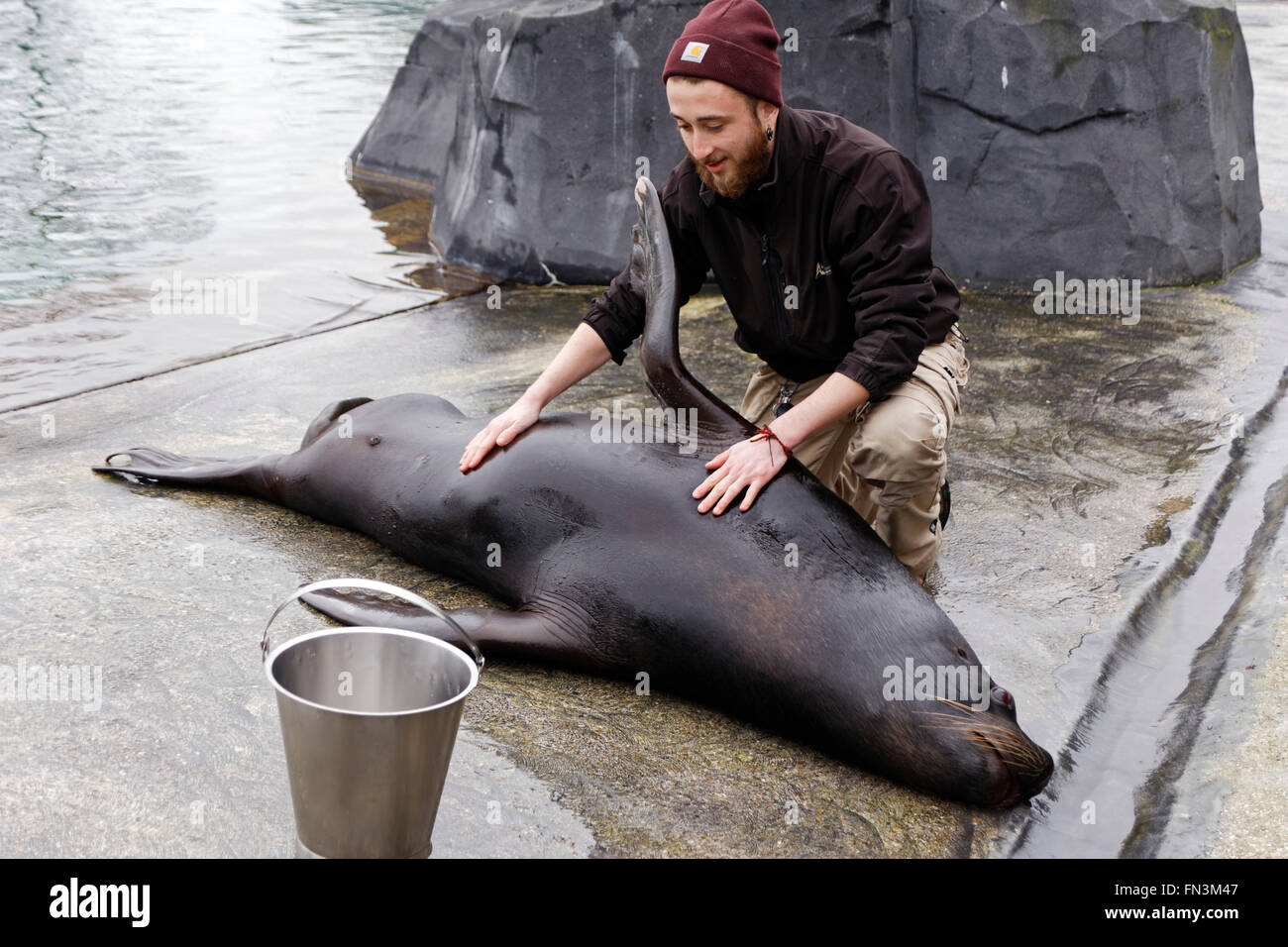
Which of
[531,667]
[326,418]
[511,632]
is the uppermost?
[326,418]

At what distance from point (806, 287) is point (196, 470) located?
2.09 meters

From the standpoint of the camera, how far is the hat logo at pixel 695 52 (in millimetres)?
3160

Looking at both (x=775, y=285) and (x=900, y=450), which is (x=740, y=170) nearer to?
(x=775, y=285)

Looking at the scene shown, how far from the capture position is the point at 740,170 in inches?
131

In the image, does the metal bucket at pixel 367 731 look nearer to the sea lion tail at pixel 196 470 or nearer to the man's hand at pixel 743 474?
the man's hand at pixel 743 474

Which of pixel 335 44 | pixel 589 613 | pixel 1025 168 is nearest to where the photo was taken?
pixel 589 613

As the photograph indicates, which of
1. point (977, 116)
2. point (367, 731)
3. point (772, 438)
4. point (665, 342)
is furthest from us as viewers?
point (977, 116)

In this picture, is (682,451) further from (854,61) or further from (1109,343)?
(854,61)

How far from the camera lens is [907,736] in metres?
2.75

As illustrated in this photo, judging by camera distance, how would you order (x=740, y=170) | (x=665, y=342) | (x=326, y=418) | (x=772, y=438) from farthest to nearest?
(x=326, y=418)
(x=665, y=342)
(x=740, y=170)
(x=772, y=438)

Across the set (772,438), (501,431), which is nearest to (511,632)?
(501,431)

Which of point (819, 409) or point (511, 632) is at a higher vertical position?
point (819, 409)
